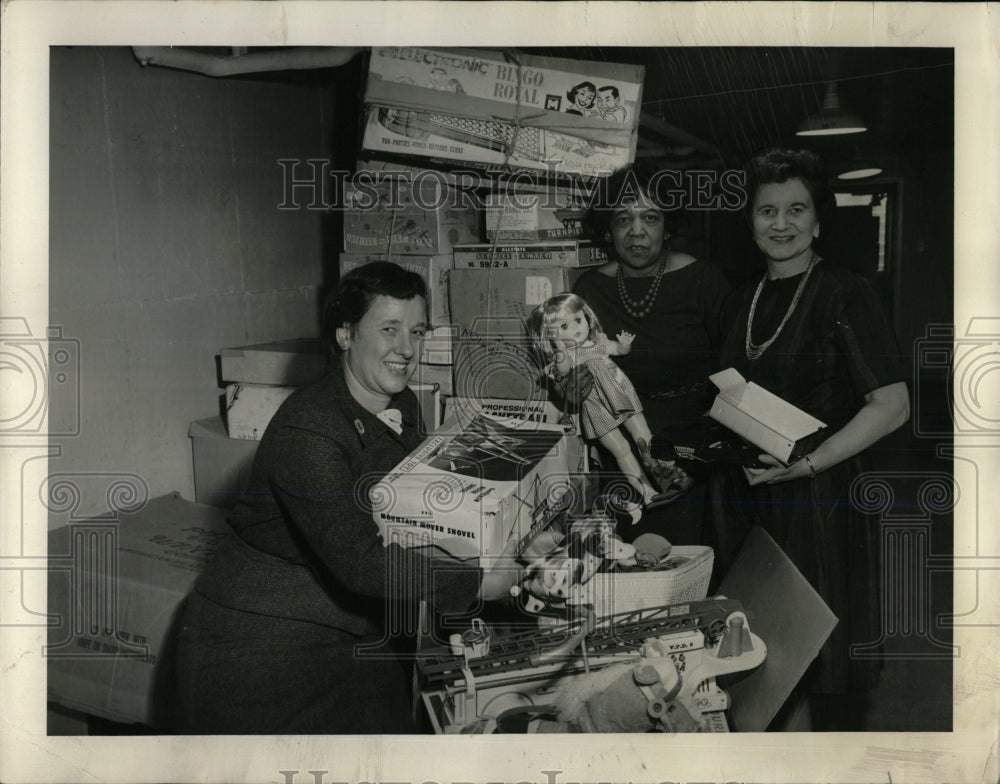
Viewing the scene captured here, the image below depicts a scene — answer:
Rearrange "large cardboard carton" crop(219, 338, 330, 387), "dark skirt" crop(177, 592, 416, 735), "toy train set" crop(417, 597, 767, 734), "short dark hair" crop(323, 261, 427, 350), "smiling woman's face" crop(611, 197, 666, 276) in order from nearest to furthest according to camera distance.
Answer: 1. "toy train set" crop(417, 597, 767, 734)
2. "dark skirt" crop(177, 592, 416, 735)
3. "short dark hair" crop(323, 261, 427, 350)
4. "smiling woman's face" crop(611, 197, 666, 276)
5. "large cardboard carton" crop(219, 338, 330, 387)

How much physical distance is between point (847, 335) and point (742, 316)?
246 mm

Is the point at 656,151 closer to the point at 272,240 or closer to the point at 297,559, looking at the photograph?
the point at 272,240

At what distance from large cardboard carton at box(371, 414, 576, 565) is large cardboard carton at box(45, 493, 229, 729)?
0.71m

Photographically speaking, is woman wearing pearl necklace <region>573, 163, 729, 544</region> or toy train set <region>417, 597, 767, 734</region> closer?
toy train set <region>417, 597, 767, 734</region>

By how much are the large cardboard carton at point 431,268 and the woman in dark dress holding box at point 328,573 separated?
4.6 inches

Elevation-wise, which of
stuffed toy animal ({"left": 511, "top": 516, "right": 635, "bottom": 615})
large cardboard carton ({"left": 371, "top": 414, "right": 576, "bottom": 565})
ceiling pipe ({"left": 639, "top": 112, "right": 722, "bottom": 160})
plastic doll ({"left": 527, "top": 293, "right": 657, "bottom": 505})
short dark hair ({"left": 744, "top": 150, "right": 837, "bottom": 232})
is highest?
ceiling pipe ({"left": 639, "top": 112, "right": 722, "bottom": 160})

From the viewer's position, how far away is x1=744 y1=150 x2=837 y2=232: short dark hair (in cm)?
190

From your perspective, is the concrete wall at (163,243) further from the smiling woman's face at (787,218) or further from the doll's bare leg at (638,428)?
the smiling woman's face at (787,218)

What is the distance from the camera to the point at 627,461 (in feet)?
6.50

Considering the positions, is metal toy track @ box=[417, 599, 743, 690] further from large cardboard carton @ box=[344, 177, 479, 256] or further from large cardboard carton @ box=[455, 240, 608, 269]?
large cardboard carton @ box=[344, 177, 479, 256]

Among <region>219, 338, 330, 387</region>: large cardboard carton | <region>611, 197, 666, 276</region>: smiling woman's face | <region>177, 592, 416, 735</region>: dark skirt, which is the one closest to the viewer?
<region>177, 592, 416, 735</region>: dark skirt

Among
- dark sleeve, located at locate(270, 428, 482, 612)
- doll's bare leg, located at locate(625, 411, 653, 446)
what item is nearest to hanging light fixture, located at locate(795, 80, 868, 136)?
doll's bare leg, located at locate(625, 411, 653, 446)

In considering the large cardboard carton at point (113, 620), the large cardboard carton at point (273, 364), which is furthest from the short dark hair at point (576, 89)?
the large cardboard carton at point (113, 620)

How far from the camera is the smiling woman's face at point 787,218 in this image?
191 centimetres
